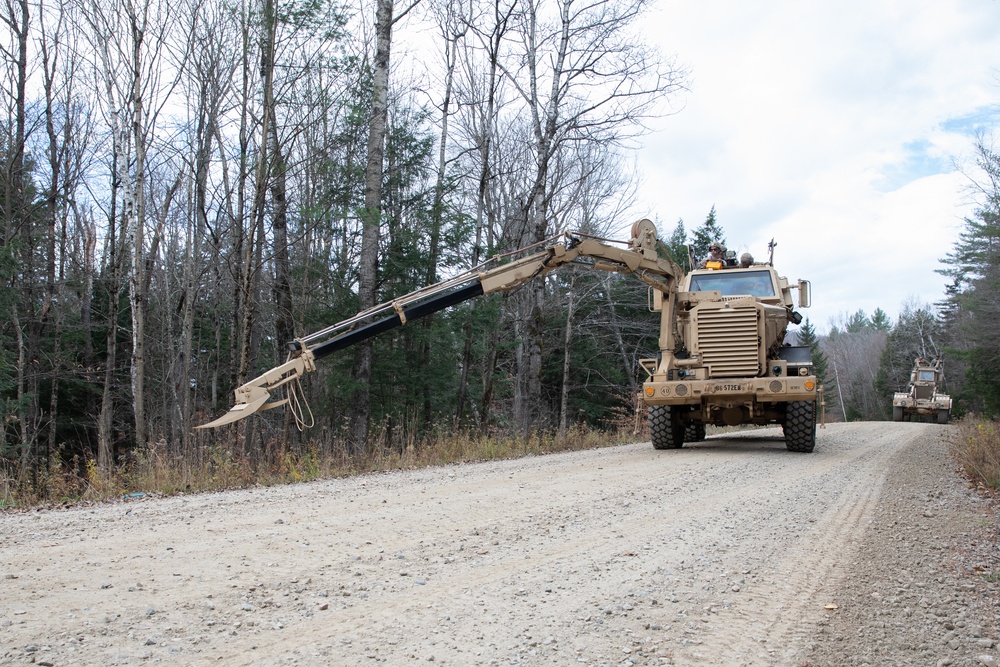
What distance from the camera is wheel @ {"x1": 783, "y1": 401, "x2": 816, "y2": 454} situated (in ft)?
36.4

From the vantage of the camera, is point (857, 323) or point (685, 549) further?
point (857, 323)

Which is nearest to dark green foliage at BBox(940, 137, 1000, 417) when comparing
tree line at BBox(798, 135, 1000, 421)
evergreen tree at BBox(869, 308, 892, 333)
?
tree line at BBox(798, 135, 1000, 421)

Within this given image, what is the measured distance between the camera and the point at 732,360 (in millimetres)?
11312

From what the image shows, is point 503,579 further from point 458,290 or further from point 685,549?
point 458,290

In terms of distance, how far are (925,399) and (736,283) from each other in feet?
109

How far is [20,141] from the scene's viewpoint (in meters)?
16.8

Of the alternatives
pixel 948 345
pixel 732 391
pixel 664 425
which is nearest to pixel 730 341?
pixel 732 391

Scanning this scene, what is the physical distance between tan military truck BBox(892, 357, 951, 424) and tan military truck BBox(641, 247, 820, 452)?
31.3 meters

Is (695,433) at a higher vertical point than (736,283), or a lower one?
lower

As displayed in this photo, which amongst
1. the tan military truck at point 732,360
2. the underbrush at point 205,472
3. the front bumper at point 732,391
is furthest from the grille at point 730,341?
the underbrush at point 205,472

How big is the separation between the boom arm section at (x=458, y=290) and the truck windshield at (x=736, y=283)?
489 millimetres

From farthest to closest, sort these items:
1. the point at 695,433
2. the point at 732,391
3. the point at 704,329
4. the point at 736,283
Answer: the point at 695,433, the point at 736,283, the point at 704,329, the point at 732,391

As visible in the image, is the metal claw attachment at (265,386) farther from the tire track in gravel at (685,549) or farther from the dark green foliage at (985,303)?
the dark green foliage at (985,303)

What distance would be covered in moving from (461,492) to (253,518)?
6.81 feet
